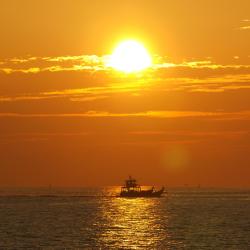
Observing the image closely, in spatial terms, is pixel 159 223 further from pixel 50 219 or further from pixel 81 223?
pixel 50 219

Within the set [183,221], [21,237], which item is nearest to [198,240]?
[21,237]

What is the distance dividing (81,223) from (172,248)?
61207 millimetres

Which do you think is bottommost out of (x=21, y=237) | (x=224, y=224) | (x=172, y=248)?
(x=172, y=248)

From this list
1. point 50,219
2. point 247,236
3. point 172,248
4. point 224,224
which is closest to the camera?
point 172,248

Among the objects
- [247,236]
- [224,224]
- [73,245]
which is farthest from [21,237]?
[224,224]

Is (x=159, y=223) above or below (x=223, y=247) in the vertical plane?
above

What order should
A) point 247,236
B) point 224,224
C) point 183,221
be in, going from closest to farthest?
point 247,236
point 224,224
point 183,221

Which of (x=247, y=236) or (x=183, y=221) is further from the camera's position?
(x=183, y=221)

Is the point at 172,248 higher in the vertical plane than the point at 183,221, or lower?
lower

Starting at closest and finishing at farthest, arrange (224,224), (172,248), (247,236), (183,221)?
(172,248) < (247,236) < (224,224) < (183,221)

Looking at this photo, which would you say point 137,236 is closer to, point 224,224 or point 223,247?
point 223,247

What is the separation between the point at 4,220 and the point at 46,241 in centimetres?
5799

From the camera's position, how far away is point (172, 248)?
110m

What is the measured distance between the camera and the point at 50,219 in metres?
182
